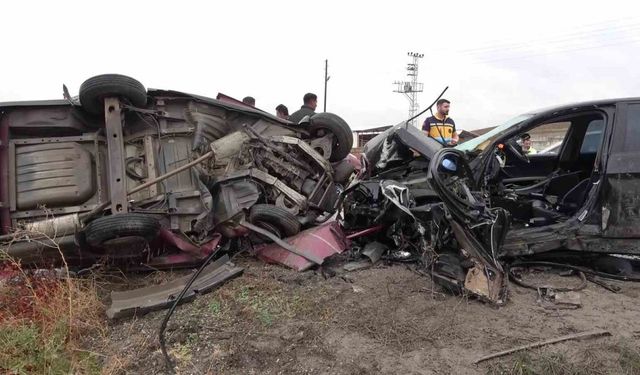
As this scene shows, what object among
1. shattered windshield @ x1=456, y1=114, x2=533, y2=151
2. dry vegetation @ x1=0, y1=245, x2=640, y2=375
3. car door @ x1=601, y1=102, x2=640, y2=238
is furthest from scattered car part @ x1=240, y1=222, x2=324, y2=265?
car door @ x1=601, y1=102, x2=640, y2=238

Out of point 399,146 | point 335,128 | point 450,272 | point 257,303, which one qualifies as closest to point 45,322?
point 257,303

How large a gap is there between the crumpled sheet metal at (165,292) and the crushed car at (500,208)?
4.81 ft

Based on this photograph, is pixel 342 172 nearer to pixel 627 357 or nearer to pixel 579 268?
pixel 579 268

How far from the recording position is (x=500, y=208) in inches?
141

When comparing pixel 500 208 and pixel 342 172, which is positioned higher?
pixel 342 172

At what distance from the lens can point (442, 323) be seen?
3074 mm

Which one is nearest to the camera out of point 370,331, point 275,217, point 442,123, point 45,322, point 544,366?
point 544,366

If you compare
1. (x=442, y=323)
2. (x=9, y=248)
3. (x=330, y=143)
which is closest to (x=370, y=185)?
(x=330, y=143)

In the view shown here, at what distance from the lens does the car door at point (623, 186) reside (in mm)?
3680

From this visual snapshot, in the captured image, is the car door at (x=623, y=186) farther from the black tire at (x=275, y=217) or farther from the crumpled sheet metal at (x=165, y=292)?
the crumpled sheet metal at (x=165, y=292)

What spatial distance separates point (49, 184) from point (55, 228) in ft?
1.28

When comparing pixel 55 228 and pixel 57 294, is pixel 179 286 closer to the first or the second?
pixel 57 294

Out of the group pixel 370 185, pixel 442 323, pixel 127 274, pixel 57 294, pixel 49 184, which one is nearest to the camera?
pixel 442 323

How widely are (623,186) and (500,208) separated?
1016mm
